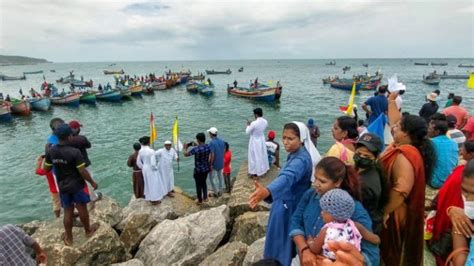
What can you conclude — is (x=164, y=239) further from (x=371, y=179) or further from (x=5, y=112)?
(x=5, y=112)

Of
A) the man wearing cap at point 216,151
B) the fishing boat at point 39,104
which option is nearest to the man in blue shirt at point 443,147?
the man wearing cap at point 216,151

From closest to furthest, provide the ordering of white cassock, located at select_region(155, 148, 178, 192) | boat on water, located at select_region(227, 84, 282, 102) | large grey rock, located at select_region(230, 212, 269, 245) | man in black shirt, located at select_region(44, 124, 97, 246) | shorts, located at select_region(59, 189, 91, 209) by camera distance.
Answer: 1. man in black shirt, located at select_region(44, 124, 97, 246)
2. shorts, located at select_region(59, 189, 91, 209)
3. large grey rock, located at select_region(230, 212, 269, 245)
4. white cassock, located at select_region(155, 148, 178, 192)
5. boat on water, located at select_region(227, 84, 282, 102)

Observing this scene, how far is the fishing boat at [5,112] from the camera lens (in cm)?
2419

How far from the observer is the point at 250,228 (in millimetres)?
5242

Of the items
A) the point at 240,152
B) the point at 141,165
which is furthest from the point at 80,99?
the point at 141,165

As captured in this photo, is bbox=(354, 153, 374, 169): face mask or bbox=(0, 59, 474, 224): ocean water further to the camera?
bbox=(0, 59, 474, 224): ocean water

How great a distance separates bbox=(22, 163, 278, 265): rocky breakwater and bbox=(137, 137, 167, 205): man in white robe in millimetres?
529

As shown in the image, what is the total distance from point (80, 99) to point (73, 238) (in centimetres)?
3181

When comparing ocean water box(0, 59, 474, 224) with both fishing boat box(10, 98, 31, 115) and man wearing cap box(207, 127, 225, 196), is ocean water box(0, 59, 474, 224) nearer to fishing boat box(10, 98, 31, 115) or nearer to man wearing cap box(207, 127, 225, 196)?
fishing boat box(10, 98, 31, 115)

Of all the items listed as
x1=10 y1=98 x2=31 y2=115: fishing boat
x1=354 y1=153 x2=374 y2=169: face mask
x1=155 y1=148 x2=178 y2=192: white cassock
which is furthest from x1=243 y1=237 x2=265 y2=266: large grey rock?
x1=10 y1=98 x2=31 y2=115: fishing boat

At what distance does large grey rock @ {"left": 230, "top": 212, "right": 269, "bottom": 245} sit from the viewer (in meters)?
5.14

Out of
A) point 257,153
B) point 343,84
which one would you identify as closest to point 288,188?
point 257,153

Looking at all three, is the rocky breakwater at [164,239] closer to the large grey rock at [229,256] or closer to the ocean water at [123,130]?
the large grey rock at [229,256]

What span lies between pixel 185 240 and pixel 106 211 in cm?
235
